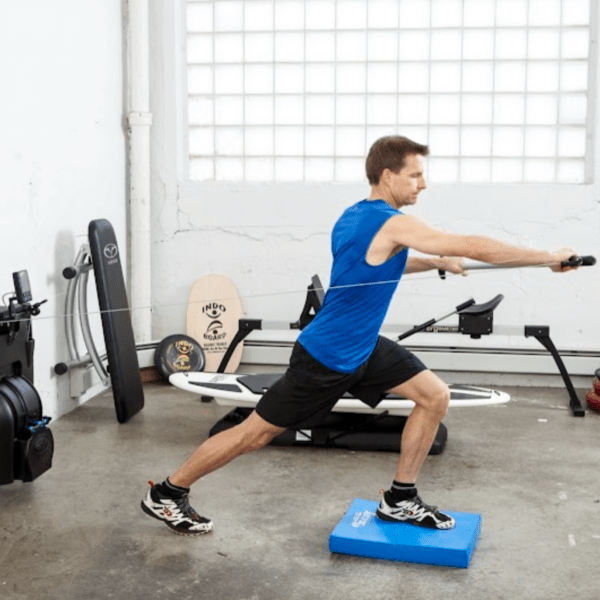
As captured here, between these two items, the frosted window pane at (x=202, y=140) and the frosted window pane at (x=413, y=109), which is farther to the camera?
the frosted window pane at (x=202, y=140)

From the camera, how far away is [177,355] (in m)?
6.10

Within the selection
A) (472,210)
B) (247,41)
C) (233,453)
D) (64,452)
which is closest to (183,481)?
(233,453)

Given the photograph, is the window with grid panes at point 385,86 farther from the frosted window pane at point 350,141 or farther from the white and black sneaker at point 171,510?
the white and black sneaker at point 171,510

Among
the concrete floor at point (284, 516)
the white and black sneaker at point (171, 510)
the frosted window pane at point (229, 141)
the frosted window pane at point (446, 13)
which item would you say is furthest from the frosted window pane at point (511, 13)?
the white and black sneaker at point (171, 510)

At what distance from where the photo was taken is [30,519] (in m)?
3.62

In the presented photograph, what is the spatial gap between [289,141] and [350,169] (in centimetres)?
47

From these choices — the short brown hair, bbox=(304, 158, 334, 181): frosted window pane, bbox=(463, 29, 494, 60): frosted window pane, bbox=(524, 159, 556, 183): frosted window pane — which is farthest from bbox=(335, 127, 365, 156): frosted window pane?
the short brown hair

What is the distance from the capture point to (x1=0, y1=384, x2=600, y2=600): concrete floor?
3020 millimetres

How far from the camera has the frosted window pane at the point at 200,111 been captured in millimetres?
6457

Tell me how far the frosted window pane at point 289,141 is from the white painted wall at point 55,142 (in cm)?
108

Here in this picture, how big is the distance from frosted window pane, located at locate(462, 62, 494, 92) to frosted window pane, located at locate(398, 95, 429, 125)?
11.3 inches

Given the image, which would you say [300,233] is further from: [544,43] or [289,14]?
[544,43]

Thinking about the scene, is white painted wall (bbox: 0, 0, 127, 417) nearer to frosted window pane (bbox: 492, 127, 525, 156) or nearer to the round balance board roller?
the round balance board roller

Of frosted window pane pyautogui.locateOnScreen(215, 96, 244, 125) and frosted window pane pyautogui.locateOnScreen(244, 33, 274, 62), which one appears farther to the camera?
frosted window pane pyautogui.locateOnScreen(215, 96, 244, 125)
